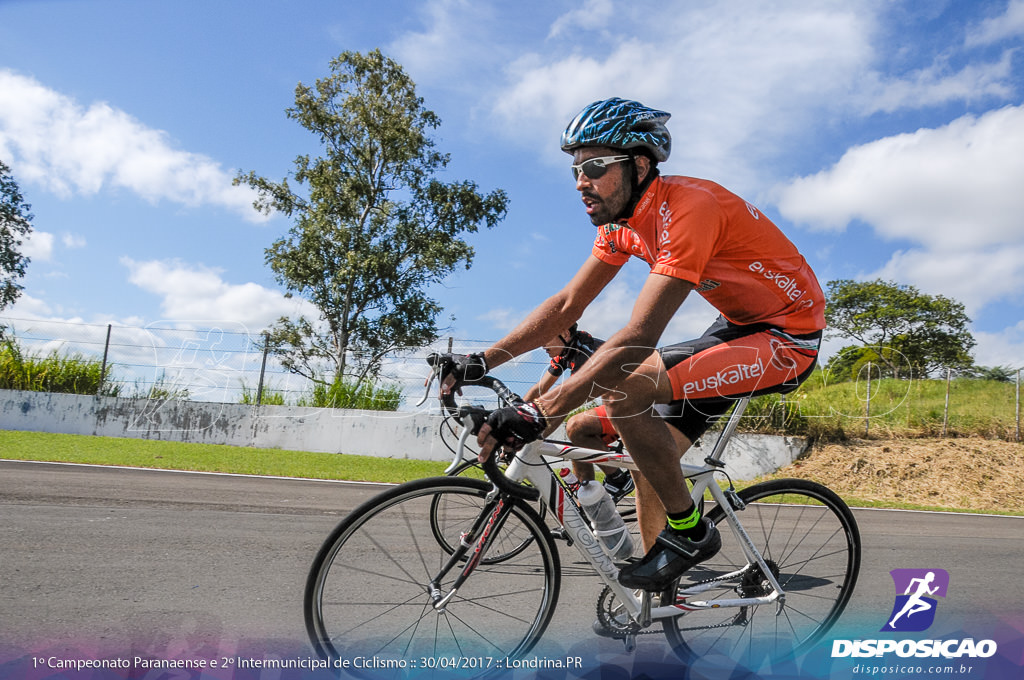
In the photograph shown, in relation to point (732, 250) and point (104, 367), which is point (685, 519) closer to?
point (732, 250)

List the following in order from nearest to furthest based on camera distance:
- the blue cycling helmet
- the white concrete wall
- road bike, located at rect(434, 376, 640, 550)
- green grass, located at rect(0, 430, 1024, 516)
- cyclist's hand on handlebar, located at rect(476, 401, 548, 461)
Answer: cyclist's hand on handlebar, located at rect(476, 401, 548, 461) < road bike, located at rect(434, 376, 640, 550) < the blue cycling helmet < green grass, located at rect(0, 430, 1024, 516) < the white concrete wall

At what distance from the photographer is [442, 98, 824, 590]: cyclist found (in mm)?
2348

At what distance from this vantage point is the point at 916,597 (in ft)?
12.3

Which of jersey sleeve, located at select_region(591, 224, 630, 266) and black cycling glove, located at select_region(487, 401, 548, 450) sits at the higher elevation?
jersey sleeve, located at select_region(591, 224, 630, 266)

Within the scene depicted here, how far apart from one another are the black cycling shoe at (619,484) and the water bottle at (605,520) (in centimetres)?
54

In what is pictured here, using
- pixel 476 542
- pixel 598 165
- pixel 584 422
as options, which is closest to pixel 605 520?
pixel 584 422

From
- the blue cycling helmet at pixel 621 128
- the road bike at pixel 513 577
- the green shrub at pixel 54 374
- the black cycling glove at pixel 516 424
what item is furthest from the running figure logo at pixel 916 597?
the green shrub at pixel 54 374

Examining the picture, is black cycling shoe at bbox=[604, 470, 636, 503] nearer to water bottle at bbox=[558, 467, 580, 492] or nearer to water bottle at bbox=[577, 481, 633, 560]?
water bottle at bbox=[558, 467, 580, 492]

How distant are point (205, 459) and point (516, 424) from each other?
31.2 ft

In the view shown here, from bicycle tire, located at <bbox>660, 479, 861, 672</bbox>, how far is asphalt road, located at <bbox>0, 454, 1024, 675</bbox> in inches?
10.2

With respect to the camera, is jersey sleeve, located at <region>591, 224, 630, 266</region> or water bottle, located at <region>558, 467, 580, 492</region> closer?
water bottle, located at <region>558, 467, 580, 492</region>

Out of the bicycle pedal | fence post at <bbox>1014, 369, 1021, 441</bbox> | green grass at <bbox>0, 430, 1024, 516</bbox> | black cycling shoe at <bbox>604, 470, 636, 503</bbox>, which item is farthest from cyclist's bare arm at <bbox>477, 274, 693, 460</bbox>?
fence post at <bbox>1014, 369, 1021, 441</bbox>

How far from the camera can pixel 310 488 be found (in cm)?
743

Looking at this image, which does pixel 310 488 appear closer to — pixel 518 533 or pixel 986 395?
pixel 518 533
